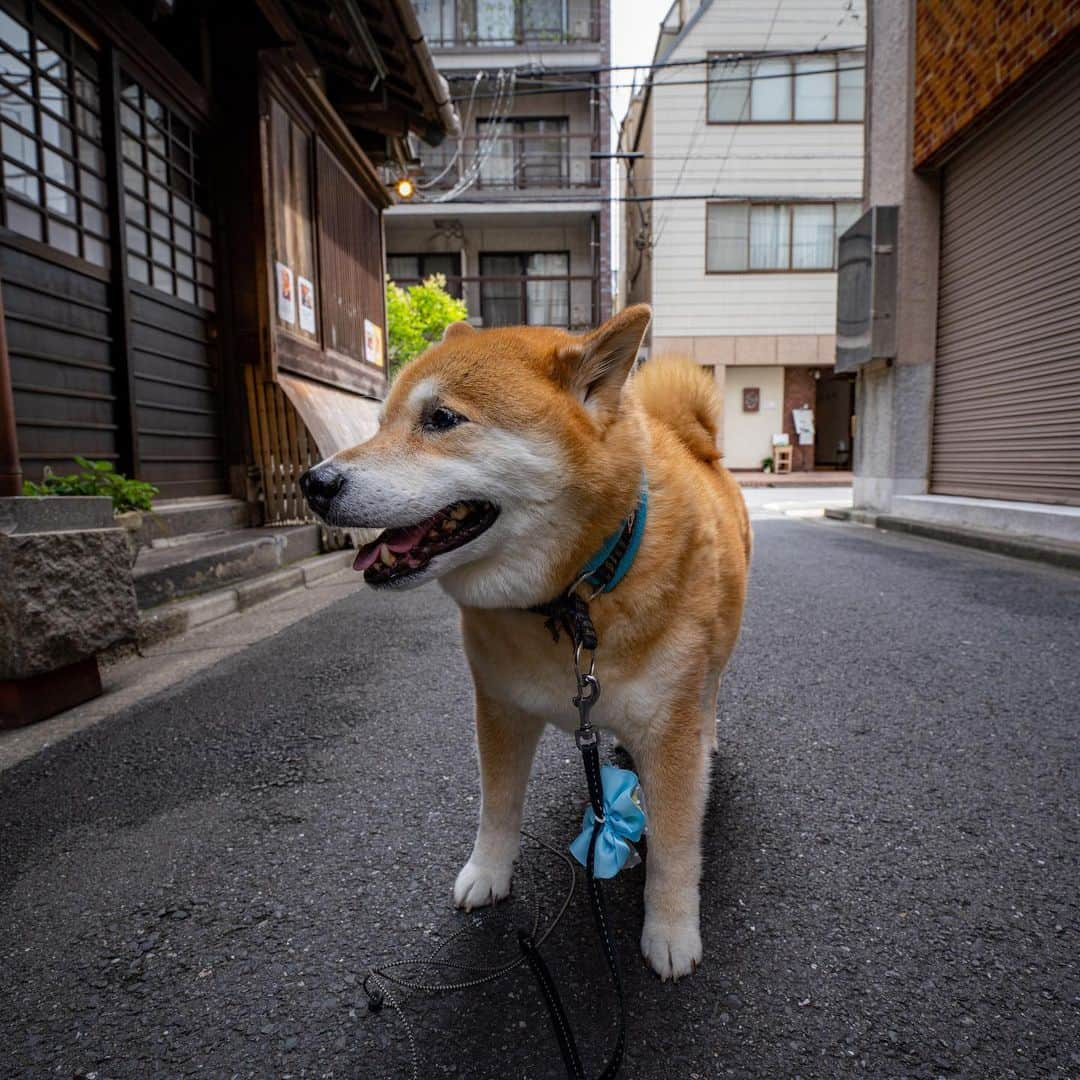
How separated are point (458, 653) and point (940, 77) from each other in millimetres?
8541

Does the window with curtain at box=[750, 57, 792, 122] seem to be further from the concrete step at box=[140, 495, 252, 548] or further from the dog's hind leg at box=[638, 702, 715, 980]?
the dog's hind leg at box=[638, 702, 715, 980]

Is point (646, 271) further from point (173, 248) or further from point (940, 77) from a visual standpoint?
point (173, 248)

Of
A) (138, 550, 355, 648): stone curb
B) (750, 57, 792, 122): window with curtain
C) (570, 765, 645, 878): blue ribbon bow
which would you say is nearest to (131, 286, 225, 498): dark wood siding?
(138, 550, 355, 648): stone curb

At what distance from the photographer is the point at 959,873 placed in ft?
5.44

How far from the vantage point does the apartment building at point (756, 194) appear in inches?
714

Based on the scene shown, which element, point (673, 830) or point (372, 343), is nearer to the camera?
point (673, 830)

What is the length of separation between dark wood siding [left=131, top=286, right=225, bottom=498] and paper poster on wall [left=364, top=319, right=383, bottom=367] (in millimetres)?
3348

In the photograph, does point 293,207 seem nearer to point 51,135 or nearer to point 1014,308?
point 51,135

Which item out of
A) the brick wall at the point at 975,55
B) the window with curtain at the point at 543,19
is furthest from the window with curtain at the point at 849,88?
the brick wall at the point at 975,55

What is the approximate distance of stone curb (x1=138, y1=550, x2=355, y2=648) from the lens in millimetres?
3629

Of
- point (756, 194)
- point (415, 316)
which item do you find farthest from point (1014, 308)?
point (756, 194)

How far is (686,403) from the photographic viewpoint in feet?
7.25

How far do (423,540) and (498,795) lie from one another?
2.12 ft

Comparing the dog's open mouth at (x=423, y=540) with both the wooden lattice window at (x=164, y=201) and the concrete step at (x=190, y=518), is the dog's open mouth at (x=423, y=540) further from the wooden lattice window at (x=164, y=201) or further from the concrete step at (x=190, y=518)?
the wooden lattice window at (x=164, y=201)
